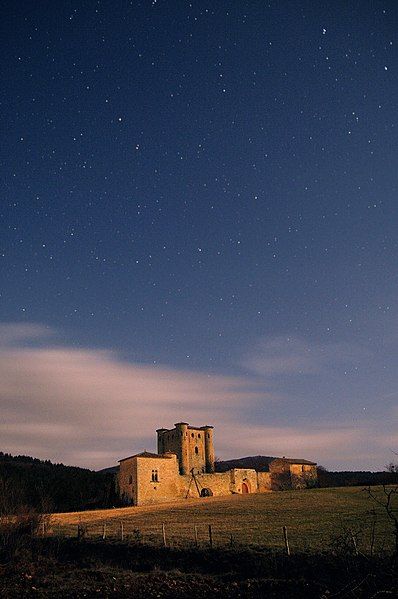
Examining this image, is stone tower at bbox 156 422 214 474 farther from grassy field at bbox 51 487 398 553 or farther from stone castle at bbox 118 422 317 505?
grassy field at bbox 51 487 398 553

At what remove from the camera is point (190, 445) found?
78250mm

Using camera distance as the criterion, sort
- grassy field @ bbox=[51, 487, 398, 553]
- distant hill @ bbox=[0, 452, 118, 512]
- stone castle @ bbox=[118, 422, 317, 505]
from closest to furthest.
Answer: grassy field @ bbox=[51, 487, 398, 553]
stone castle @ bbox=[118, 422, 317, 505]
distant hill @ bbox=[0, 452, 118, 512]

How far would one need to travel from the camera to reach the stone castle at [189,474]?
204 ft

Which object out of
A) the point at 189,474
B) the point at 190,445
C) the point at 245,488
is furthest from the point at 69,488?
the point at 245,488

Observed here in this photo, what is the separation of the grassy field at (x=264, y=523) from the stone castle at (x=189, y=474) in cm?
1035

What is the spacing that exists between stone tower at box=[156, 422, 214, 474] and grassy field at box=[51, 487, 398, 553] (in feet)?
79.8

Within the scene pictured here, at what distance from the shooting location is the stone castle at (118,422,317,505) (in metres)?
62.1

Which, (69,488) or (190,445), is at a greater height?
(190,445)

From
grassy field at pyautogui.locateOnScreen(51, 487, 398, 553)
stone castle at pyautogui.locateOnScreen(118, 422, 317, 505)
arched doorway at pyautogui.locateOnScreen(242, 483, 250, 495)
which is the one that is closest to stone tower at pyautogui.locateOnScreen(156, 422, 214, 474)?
stone castle at pyautogui.locateOnScreen(118, 422, 317, 505)

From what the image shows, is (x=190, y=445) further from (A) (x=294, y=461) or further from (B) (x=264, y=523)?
(B) (x=264, y=523)

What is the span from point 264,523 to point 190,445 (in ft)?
151

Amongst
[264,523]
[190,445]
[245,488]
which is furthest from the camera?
Answer: [190,445]

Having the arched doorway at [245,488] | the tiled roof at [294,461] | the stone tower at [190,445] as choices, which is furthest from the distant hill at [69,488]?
the tiled roof at [294,461]

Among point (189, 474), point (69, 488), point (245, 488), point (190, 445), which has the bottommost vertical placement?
point (245, 488)
